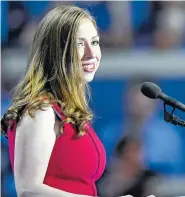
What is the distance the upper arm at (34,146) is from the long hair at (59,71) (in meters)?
0.06

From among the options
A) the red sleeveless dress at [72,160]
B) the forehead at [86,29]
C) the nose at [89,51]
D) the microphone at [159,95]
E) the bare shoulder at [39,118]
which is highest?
the forehead at [86,29]

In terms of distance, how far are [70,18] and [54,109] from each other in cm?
25

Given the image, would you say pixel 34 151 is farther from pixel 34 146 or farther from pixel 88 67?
pixel 88 67

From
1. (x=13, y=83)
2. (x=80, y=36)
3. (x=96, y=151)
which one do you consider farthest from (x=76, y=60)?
(x=13, y=83)

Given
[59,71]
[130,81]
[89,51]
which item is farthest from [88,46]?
[130,81]

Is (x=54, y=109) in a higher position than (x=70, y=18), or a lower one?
lower

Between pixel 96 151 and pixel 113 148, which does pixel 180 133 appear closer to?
pixel 113 148

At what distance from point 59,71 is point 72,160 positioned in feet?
0.76

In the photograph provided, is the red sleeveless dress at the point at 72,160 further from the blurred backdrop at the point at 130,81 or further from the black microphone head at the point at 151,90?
the blurred backdrop at the point at 130,81

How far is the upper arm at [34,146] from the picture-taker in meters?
1.37

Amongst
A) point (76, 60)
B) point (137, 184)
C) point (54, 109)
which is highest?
point (76, 60)

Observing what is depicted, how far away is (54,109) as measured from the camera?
55.6 inches

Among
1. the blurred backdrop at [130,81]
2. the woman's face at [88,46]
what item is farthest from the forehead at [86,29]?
the blurred backdrop at [130,81]

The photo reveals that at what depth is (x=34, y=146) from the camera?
1376 mm
